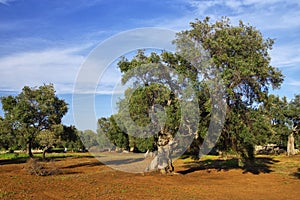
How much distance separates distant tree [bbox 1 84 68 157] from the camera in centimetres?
4528

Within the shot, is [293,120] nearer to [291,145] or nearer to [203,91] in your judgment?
[291,145]

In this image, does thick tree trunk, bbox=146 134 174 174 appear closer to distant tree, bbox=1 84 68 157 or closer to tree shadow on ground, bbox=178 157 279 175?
tree shadow on ground, bbox=178 157 279 175

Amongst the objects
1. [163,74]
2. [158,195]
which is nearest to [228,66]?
[163,74]

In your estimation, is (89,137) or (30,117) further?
(89,137)

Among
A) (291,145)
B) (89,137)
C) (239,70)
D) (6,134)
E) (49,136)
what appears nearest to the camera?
(239,70)

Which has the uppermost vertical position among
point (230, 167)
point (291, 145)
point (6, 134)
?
point (6, 134)

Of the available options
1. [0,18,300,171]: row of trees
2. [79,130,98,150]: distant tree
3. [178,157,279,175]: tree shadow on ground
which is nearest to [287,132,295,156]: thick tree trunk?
[178,157,279,175]: tree shadow on ground

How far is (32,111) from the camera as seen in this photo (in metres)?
45.8

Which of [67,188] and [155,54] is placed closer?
[67,188]

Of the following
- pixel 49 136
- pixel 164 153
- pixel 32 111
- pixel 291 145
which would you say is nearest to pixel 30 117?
pixel 32 111

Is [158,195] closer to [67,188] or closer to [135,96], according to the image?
[67,188]

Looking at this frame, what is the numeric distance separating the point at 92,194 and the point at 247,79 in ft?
50.7

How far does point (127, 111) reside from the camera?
83.2 feet

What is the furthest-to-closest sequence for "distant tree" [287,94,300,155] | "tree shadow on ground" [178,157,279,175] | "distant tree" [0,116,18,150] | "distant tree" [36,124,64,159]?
"distant tree" [287,94,300,155] < "distant tree" [0,116,18,150] < "distant tree" [36,124,64,159] < "tree shadow on ground" [178,157,279,175]
